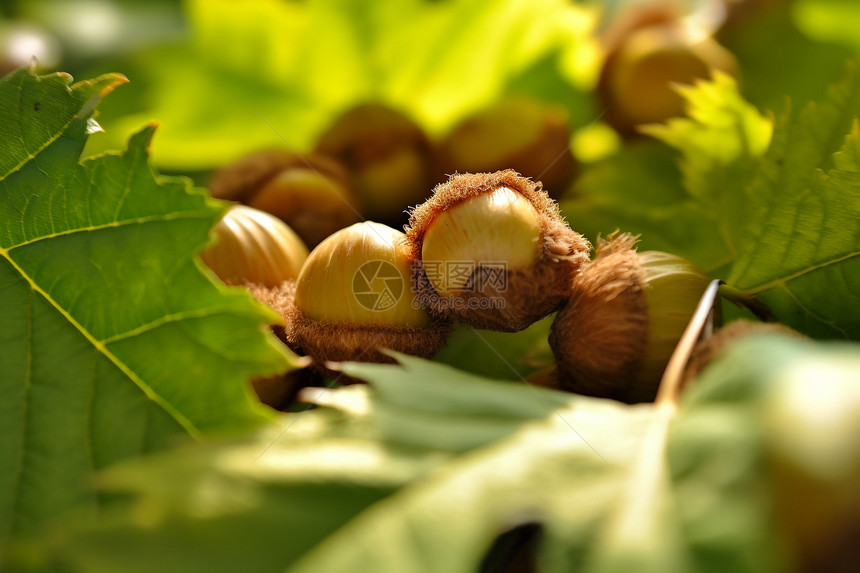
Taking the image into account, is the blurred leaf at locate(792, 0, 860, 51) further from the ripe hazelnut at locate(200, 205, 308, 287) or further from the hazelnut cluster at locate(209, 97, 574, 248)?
the ripe hazelnut at locate(200, 205, 308, 287)

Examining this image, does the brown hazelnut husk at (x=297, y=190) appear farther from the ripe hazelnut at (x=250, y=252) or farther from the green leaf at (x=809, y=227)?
the green leaf at (x=809, y=227)

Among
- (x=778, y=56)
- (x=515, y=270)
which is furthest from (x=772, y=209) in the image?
(x=778, y=56)

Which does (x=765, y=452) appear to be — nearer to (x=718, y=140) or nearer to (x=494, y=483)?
(x=494, y=483)

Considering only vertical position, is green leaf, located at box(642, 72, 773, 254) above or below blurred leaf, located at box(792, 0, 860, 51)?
below

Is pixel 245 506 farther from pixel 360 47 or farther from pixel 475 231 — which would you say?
pixel 360 47

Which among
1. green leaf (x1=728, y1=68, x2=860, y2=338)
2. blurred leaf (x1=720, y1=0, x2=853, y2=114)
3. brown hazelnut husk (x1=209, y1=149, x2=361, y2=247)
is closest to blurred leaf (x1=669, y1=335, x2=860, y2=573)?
green leaf (x1=728, y1=68, x2=860, y2=338)

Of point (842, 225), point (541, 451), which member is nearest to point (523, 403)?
point (541, 451)
